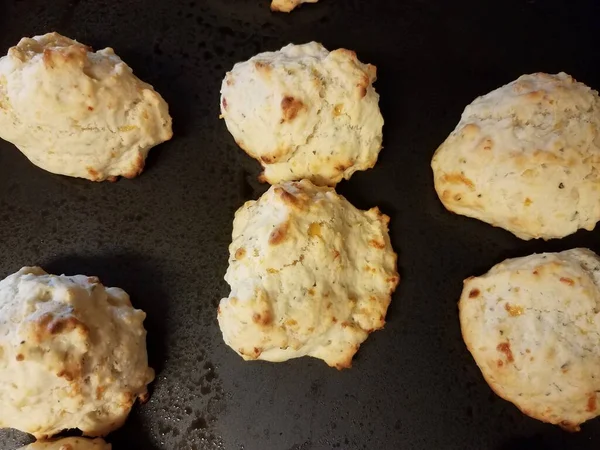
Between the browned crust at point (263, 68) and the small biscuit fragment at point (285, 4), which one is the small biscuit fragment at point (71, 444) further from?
the small biscuit fragment at point (285, 4)

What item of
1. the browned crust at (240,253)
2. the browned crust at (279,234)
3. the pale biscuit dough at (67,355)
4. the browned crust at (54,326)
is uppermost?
the browned crust at (279,234)

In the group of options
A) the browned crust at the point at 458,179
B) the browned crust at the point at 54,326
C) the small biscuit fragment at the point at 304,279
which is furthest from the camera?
the browned crust at the point at 458,179

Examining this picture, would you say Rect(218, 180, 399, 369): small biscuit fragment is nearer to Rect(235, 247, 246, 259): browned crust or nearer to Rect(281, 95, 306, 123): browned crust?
Rect(235, 247, 246, 259): browned crust

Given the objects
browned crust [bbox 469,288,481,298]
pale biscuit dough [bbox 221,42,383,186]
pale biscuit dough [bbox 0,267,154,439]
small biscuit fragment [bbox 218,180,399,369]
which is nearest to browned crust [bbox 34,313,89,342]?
pale biscuit dough [bbox 0,267,154,439]

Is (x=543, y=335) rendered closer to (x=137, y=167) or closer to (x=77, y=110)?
(x=137, y=167)

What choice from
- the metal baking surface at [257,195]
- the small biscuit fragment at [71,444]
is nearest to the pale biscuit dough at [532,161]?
the metal baking surface at [257,195]

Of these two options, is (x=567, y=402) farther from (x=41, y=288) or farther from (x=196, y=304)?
(x=41, y=288)

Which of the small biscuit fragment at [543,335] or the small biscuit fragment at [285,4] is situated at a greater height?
the small biscuit fragment at [285,4]
